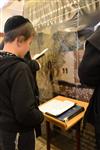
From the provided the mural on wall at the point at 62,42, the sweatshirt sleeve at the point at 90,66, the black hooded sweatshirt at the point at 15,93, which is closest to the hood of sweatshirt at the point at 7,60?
the black hooded sweatshirt at the point at 15,93

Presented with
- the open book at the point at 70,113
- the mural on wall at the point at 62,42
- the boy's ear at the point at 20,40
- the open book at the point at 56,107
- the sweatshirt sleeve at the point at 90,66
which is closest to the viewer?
the sweatshirt sleeve at the point at 90,66

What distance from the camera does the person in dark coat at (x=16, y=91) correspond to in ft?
3.47

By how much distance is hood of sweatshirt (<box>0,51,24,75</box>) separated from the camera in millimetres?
1074

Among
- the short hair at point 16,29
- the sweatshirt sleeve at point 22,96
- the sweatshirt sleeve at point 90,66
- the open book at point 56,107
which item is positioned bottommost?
the open book at point 56,107

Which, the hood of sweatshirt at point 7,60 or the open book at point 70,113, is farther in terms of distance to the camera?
the open book at point 70,113

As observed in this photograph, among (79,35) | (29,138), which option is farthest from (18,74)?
(79,35)

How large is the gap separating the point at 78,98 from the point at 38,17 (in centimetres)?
134

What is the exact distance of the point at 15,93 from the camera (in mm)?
1058

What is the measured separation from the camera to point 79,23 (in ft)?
6.55

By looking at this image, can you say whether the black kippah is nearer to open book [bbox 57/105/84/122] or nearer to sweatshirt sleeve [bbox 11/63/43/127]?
sweatshirt sleeve [bbox 11/63/43/127]

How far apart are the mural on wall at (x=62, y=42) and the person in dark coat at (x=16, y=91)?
942 millimetres

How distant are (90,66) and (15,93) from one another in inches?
17.6

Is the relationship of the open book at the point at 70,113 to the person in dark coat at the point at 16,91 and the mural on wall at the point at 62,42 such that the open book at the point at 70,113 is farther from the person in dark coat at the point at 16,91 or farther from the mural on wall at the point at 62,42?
the person in dark coat at the point at 16,91

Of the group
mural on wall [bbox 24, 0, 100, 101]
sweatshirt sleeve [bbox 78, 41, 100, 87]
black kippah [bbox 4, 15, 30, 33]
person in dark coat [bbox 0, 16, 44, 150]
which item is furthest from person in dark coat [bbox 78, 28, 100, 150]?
mural on wall [bbox 24, 0, 100, 101]
